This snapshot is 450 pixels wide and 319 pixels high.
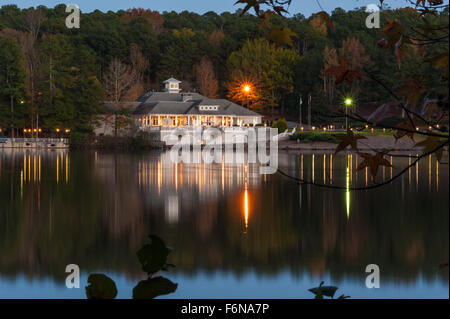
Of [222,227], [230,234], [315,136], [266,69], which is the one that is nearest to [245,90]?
[266,69]

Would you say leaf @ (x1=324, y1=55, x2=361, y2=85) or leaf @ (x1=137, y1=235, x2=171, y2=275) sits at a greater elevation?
leaf @ (x1=324, y1=55, x2=361, y2=85)

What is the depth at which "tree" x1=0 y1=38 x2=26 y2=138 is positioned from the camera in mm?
54250

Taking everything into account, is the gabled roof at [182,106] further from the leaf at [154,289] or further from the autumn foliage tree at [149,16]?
the leaf at [154,289]

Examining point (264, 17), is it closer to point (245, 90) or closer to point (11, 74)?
point (11, 74)

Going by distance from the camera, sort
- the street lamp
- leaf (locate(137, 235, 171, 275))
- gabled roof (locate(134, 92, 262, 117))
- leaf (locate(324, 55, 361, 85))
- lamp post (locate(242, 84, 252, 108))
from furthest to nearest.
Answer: the street lamp, lamp post (locate(242, 84, 252, 108)), gabled roof (locate(134, 92, 262, 117)), leaf (locate(324, 55, 361, 85)), leaf (locate(137, 235, 171, 275))

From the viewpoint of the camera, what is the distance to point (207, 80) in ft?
240

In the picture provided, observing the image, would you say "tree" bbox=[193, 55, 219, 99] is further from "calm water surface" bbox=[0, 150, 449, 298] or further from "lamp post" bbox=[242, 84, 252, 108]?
"calm water surface" bbox=[0, 150, 449, 298]

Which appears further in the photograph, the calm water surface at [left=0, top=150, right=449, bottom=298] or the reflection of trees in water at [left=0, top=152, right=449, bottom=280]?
the reflection of trees in water at [left=0, top=152, right=449, bottom=280]

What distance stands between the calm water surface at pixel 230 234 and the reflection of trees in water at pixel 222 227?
0.10 ft

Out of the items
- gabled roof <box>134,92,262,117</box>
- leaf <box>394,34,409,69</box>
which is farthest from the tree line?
leaf <box>394,34,409,69</box>

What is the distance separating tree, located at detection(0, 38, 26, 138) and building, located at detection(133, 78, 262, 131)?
35.8 ft

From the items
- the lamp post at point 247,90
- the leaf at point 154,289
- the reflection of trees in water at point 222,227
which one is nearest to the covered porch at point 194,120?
the lamp post at point 247,90

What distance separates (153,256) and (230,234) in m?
11.9

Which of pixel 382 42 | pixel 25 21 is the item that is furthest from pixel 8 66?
pixel 382 42
